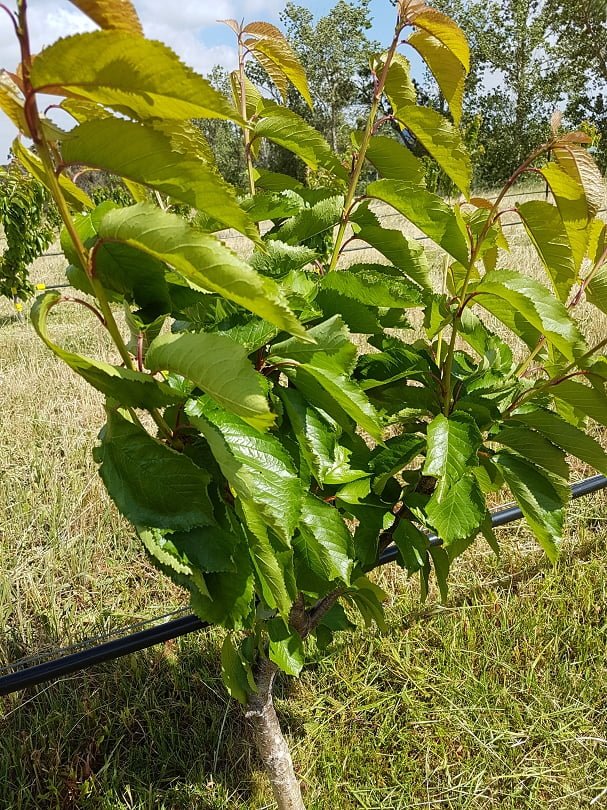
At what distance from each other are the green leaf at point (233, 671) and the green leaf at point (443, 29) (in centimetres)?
97

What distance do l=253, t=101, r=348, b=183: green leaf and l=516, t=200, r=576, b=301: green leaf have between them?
0.90 ft

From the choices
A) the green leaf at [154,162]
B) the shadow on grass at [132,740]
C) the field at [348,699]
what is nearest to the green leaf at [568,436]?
the green leaf at [154,162]

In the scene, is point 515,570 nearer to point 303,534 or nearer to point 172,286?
point 303,534

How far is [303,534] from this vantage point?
32.5 inches

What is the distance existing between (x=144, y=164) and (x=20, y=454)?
2.65m

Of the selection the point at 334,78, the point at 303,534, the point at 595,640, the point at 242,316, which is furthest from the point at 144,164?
the point at 334,78

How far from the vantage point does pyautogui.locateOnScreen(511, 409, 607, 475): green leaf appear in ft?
3.07

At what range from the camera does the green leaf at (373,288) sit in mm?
827

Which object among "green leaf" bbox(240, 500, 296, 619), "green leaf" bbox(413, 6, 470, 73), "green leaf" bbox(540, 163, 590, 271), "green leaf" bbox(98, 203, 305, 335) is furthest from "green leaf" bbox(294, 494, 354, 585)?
"green leaf" bbox(413, 6, 470, 73)

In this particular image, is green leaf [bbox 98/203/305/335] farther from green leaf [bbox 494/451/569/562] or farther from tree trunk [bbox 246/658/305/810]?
tree trunk [bbox 246/658/305/810]

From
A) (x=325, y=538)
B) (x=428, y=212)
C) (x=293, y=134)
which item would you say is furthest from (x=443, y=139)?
(x=325, y=538)

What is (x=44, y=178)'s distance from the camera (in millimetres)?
599

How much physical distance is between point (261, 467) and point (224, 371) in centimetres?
17

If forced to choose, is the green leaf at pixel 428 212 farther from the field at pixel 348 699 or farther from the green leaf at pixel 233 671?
the field at pixel 348 699
